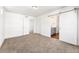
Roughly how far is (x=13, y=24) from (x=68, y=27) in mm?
999

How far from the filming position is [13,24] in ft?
4.20

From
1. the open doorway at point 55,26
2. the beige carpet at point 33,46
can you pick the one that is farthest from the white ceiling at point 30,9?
the beige carpet at point 33,46

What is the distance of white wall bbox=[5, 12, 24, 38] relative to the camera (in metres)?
1.21

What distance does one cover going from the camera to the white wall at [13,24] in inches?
47.5

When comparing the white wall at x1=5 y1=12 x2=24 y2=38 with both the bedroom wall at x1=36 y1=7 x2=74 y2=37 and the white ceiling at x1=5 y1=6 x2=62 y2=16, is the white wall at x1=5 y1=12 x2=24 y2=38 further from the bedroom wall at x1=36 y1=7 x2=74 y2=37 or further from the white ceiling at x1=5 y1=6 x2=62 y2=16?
the bedroom wall at x1=36 y1=7 x2=74 y2=37

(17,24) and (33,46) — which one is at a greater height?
(17,24)

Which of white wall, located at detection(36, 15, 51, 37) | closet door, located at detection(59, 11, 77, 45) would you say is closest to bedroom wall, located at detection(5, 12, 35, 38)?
white wall, located at detection(36, 15, 51, 37)

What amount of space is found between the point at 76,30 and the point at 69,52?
1.28ft

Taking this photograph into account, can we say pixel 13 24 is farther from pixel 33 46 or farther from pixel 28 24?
pixel 33 46

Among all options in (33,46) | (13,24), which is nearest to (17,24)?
(13,24)

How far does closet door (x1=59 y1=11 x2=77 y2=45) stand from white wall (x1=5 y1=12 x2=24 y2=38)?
2.44 ft
